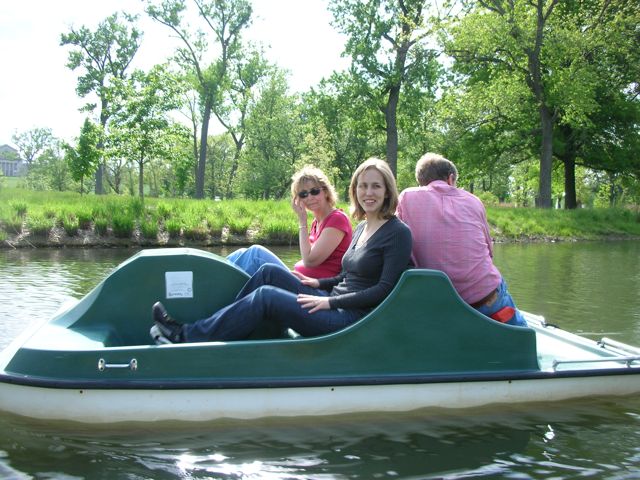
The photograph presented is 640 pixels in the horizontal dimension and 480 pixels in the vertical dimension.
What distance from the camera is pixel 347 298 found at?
4082 mm

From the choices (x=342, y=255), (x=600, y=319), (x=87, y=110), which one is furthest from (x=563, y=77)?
(x=87, y=110)

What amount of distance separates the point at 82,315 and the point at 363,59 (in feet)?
81.0

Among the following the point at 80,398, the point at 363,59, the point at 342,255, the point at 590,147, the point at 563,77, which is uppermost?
the point at 363,59

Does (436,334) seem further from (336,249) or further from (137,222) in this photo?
(137,222)

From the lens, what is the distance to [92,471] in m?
3.49

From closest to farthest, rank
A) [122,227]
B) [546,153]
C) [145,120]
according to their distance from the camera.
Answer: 1. [122,227]
2. [145,120]
3. [546,153]

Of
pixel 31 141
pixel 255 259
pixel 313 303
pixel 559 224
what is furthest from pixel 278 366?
pixel 31 141

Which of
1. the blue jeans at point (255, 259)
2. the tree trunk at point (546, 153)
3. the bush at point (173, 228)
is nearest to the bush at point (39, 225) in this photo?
the bush at point (173, 228)

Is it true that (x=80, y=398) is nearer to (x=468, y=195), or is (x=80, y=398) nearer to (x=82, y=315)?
(x=82, y=315)

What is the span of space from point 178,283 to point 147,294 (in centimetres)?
22

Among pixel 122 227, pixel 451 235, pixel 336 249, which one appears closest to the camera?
pixel 451 235

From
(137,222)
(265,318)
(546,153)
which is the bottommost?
(265,318)

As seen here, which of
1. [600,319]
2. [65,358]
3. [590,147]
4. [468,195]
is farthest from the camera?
[590,147]

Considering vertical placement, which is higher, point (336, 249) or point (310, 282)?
point (336, 249)
